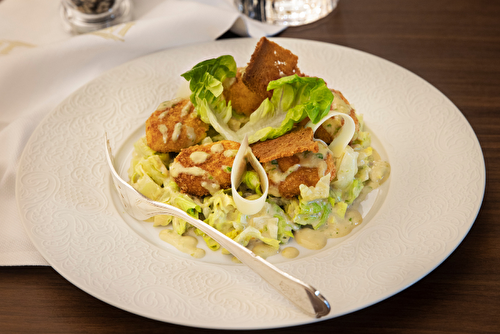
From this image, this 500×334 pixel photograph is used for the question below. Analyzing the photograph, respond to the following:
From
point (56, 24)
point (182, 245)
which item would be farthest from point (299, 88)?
point (56, 24)

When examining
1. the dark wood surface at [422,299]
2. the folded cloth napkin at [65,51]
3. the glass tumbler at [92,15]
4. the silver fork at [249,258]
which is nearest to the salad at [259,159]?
the silver fork at [249,258]

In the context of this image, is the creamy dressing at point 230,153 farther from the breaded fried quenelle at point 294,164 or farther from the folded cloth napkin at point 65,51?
the folded cloth napkin at point 65,51

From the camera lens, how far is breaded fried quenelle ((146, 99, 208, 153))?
363cm

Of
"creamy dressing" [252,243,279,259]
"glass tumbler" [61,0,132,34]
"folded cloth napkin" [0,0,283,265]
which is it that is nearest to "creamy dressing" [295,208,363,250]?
"creamy dressing" [252,243,279,259]

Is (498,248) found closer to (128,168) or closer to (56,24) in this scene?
(128,168)

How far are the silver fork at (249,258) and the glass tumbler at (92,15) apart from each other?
2.59 metres

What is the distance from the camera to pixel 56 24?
221 inches

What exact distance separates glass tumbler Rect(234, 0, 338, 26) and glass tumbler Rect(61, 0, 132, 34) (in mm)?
1488

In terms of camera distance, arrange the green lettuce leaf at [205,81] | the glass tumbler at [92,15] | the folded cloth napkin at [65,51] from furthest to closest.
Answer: the glass tumbler at [92,15], the folded cloth napkin at [65,51], the green lettuce leaf at [205,81]

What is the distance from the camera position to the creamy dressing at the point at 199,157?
134 inches

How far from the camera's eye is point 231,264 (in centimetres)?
299

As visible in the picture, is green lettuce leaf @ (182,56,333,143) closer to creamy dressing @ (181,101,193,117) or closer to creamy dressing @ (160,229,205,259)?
creamy dressing @ (181,101,193,117)

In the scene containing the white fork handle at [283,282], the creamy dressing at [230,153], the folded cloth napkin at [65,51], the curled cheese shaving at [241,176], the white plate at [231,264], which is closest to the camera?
the white fork handle at [283,282]

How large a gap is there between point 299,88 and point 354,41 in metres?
2.06
